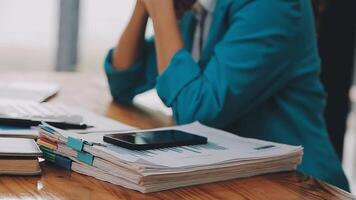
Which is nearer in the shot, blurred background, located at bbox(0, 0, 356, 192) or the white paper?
the white paper

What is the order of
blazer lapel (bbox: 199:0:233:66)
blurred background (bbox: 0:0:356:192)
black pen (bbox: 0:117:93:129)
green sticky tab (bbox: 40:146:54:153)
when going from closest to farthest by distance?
green sticky tab (bbox: 40:146:54:153), black pen (bbox: 0:117:93:129), blazer lapel (bbox: 199:0:233:66), blurred background (bbox: 0:0:356:192)

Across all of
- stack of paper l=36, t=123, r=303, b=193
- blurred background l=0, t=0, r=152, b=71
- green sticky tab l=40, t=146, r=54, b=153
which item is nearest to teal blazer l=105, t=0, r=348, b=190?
stack of paper l=36, t=123, r=303, b=193

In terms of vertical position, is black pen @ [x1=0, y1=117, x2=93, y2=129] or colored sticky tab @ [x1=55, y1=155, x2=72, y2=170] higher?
black pen @ [x1=0, y1=117, x2=93, y2=129]

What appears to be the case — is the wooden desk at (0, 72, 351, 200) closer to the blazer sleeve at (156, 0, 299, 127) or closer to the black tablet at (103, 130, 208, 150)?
the black tablet at (103, 130, 208, 150)

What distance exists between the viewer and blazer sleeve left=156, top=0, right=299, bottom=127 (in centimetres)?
113

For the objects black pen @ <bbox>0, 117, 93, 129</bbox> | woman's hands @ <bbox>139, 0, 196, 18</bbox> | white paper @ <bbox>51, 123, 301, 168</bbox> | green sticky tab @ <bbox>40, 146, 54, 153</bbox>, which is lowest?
green sticky tab @ <bbox>40, 146, 54, 153</bbox>

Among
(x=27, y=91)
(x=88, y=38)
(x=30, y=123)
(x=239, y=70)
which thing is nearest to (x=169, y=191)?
(x=30, y=123)

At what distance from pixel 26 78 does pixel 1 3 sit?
60 cm

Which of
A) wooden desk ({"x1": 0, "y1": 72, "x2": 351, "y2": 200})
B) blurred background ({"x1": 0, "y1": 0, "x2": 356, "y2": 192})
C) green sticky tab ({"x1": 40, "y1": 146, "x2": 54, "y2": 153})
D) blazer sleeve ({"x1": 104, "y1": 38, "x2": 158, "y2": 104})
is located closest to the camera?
wooden desk ({"x1": 0, "y1": 72, "x2": 351, "y2": 200})

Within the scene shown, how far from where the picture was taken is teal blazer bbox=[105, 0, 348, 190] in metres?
1.14

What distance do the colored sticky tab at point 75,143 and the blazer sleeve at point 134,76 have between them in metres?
0.79

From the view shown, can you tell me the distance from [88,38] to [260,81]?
1.54 meters

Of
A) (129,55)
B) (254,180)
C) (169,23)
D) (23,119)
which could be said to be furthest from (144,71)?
(254,180)

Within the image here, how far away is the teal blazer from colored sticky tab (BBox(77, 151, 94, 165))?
1.34 ft
